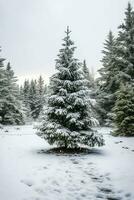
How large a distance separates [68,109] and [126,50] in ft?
57.8

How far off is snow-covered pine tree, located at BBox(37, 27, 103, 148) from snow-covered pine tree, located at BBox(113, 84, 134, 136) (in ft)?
25.0

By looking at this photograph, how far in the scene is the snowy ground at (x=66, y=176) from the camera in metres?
7.71

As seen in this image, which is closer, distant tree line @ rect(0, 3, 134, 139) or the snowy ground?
the snowy ground

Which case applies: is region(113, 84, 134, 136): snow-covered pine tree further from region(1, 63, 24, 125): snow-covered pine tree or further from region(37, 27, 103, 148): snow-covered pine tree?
region(1, 63, 24, 125): snow-covered pine tree

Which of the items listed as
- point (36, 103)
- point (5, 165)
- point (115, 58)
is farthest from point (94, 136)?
point (36, 103)

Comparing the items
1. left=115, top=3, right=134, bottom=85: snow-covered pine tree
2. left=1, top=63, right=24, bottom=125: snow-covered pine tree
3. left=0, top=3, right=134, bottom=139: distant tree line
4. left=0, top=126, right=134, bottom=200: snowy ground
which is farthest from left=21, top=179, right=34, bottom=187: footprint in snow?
left=1, top=63, right=24, bottom=125: snow-covered pine tree

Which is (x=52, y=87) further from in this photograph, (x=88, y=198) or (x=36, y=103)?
(x=36, y=103)

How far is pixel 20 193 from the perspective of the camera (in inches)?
295

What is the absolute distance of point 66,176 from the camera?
9.67 meters

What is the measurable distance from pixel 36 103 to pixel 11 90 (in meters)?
38.3

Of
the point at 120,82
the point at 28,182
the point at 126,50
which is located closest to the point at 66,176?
the point at 28,182

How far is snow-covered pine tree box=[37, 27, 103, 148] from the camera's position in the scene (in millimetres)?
13977

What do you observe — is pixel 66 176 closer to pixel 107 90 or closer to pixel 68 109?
pixel 68 109

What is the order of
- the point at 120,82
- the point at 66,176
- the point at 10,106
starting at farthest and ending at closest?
the point at 10,106 < the point at 120,82 < the point at 66,176
